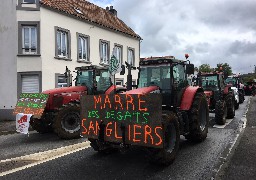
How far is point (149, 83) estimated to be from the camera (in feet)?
24.1

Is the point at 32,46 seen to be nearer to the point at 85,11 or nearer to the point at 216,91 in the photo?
the point at 85,11

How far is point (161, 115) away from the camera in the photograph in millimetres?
5480

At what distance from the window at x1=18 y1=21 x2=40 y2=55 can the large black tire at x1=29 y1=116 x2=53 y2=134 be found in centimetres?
684

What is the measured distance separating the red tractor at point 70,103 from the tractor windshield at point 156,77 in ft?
8.15

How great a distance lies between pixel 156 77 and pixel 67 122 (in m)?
3.55

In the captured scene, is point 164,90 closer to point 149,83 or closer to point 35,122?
point 149,83

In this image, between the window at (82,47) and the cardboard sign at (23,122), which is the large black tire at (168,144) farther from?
the window at (82,47)

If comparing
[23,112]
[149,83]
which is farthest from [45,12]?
[149,83]

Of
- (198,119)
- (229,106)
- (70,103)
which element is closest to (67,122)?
(70,103)

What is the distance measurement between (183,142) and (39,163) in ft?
13.0

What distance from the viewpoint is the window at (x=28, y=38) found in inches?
625

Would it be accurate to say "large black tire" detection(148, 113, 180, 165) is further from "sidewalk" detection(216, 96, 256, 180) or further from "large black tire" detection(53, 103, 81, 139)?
"large black tire" detection(53, 103, 81, 139)

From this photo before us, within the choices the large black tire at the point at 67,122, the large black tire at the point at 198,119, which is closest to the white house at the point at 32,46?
the large black tire at the point at 67,122

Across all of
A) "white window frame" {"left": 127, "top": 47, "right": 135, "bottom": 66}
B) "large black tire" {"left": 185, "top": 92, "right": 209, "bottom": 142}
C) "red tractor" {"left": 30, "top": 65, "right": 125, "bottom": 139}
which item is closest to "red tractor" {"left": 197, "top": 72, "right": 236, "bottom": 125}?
"large black tire" {"left": 185, "top": 92, "right": 209, "bottom": 142}
